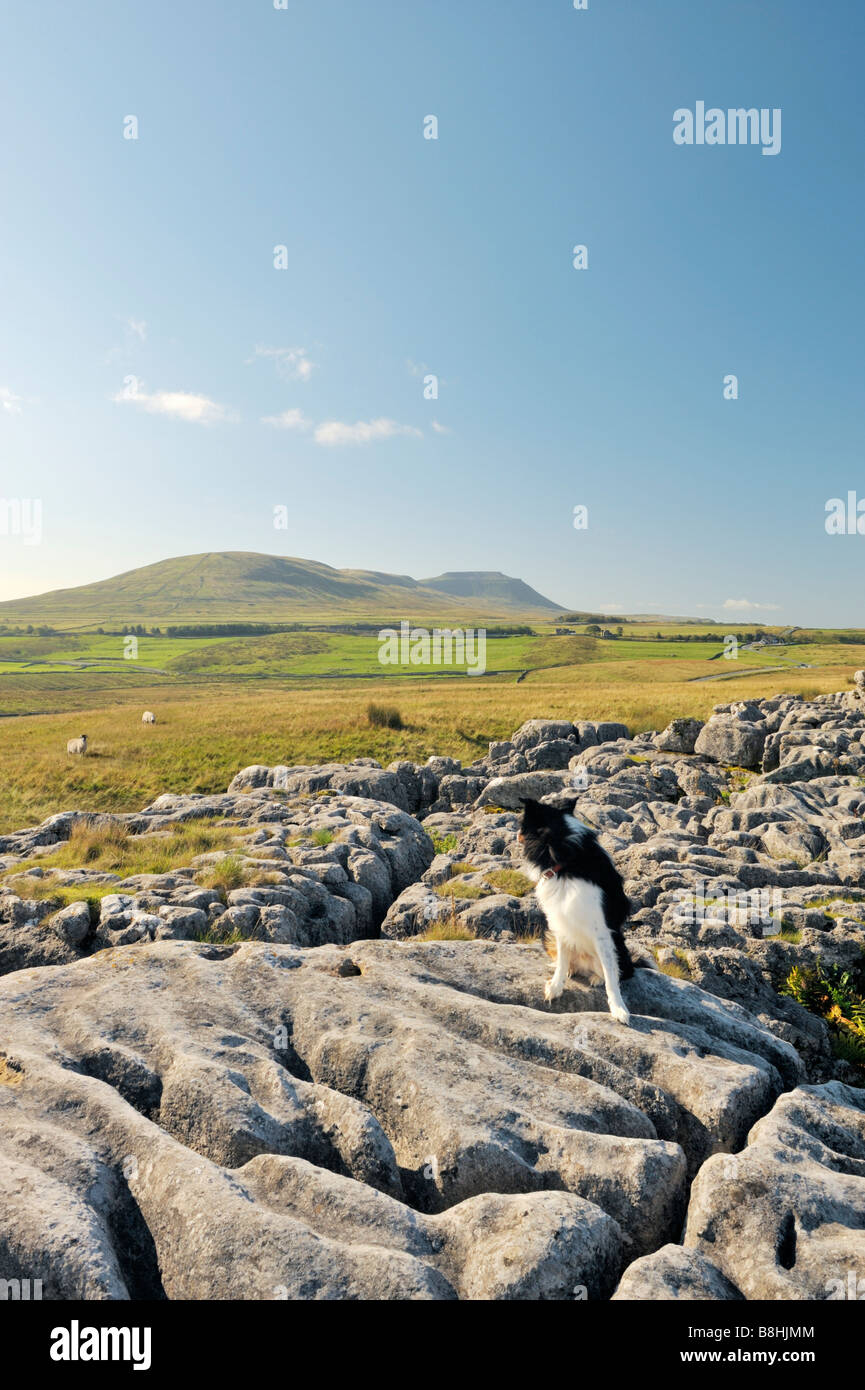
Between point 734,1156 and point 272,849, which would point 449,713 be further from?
point 734,1156

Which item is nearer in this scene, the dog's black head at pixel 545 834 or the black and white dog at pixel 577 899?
the black and white dog at pixel 577 899

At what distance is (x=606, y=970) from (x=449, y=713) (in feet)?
150

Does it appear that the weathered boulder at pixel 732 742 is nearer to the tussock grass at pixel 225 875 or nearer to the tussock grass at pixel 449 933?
the tussock grass at pixel 449 933

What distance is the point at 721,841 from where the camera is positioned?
17.3m

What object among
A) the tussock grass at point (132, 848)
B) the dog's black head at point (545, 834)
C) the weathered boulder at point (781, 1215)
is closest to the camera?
the weathered boulder at point (781, 1215)

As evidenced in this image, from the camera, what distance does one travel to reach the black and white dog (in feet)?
27.6

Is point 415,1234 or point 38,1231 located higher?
point 38,1231

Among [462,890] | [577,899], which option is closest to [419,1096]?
[577,899]

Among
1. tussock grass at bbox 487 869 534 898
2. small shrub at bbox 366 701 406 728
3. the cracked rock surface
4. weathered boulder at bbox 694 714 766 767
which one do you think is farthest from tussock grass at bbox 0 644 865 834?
tussock grass at bbox 487 869 534 898

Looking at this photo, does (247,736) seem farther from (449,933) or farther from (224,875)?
(449,933)

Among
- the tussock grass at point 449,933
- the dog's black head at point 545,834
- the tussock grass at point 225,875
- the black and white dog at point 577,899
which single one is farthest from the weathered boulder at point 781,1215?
the tussock grass at point 225,875

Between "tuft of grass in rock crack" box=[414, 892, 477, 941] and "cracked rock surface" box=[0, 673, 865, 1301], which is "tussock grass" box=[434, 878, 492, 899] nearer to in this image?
"cracked rock surface" box=[0, 673, 865, 1301]

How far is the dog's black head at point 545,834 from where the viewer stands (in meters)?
8.70
